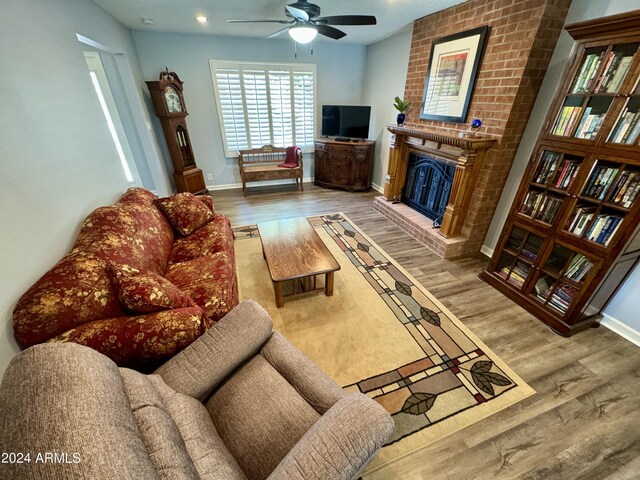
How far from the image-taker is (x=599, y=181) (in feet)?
5.54

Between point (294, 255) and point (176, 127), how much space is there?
10.7 feet

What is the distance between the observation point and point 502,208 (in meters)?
2.72

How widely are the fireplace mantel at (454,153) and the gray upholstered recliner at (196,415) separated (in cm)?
239

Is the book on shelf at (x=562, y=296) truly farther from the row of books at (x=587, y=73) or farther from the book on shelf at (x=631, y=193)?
the row of books at (x=587, y=73)

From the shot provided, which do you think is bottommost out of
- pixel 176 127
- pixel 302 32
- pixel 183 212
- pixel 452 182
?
pixel 183 212

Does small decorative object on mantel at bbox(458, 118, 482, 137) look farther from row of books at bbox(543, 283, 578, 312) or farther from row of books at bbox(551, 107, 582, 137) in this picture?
row of books at bbox(543, 283, 578, 312)

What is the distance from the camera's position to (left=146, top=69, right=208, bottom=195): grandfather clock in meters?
3.60

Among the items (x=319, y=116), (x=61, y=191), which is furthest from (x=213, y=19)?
(x=61, y=191)

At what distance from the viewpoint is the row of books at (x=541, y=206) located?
1.96 m

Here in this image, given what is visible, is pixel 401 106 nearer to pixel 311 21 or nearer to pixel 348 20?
pixel 348 20

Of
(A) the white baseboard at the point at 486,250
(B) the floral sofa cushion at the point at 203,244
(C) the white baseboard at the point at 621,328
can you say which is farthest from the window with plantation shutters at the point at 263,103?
(C) the white baseboard at the point at 621,328

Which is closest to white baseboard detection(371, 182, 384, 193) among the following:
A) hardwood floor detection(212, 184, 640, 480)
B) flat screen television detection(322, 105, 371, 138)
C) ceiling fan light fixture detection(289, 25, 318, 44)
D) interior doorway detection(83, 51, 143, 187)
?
flat screen television detection(322, 105, 371, 138)

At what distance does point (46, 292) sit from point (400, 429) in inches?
76.1

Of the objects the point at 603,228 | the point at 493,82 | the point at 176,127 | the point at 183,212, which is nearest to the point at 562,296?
the point at 603,228
